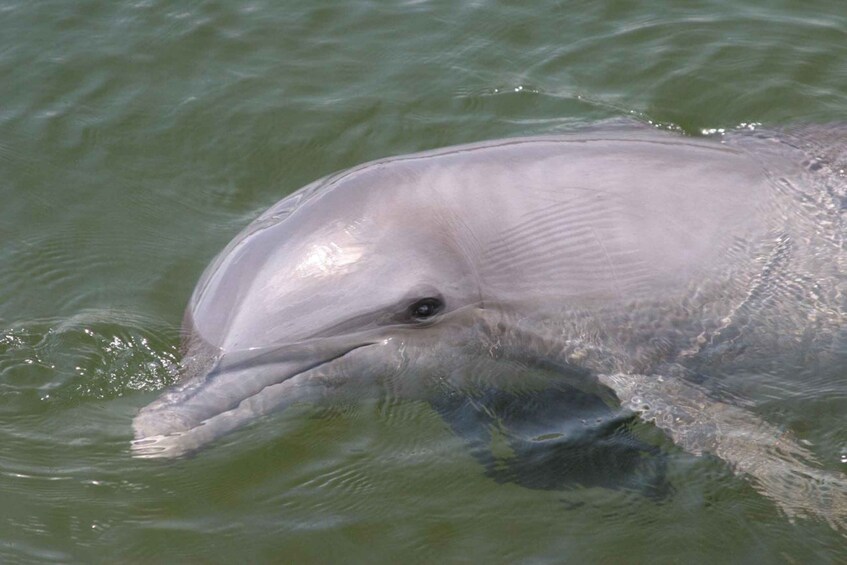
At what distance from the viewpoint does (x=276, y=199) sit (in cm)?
940

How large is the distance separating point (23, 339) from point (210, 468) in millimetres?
1981

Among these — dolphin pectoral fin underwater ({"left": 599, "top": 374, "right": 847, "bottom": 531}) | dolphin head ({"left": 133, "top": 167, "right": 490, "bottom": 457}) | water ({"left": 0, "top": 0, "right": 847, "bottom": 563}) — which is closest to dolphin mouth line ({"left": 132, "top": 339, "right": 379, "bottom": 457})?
dolphin head ({"left": 133, "top": 167, "right": 490, "bottom": 457})

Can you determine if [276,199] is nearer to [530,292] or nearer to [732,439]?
[530,292]

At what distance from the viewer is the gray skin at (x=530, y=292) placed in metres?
6.22

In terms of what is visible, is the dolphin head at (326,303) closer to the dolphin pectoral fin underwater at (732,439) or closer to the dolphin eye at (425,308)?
the dolphin eye at (425,308)

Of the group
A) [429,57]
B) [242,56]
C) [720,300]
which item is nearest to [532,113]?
[429,57]

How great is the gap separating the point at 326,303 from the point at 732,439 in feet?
8.09

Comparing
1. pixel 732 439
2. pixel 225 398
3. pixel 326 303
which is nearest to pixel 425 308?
pixel 326 303

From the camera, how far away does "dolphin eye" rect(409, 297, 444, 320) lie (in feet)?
20.4

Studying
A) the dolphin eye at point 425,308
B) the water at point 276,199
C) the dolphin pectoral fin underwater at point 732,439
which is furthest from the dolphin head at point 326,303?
the dolphin pectoral fin underwater at point 732,439

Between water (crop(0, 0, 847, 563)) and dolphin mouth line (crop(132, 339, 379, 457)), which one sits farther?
water (crop(0, 0, 847, 563))

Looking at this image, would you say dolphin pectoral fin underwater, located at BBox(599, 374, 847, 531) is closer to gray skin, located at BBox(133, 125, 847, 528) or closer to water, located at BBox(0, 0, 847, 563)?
gray skin, located at BBox(133, 125, 847, 528)

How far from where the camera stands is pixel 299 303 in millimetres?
6195

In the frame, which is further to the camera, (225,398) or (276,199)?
(276,199)
